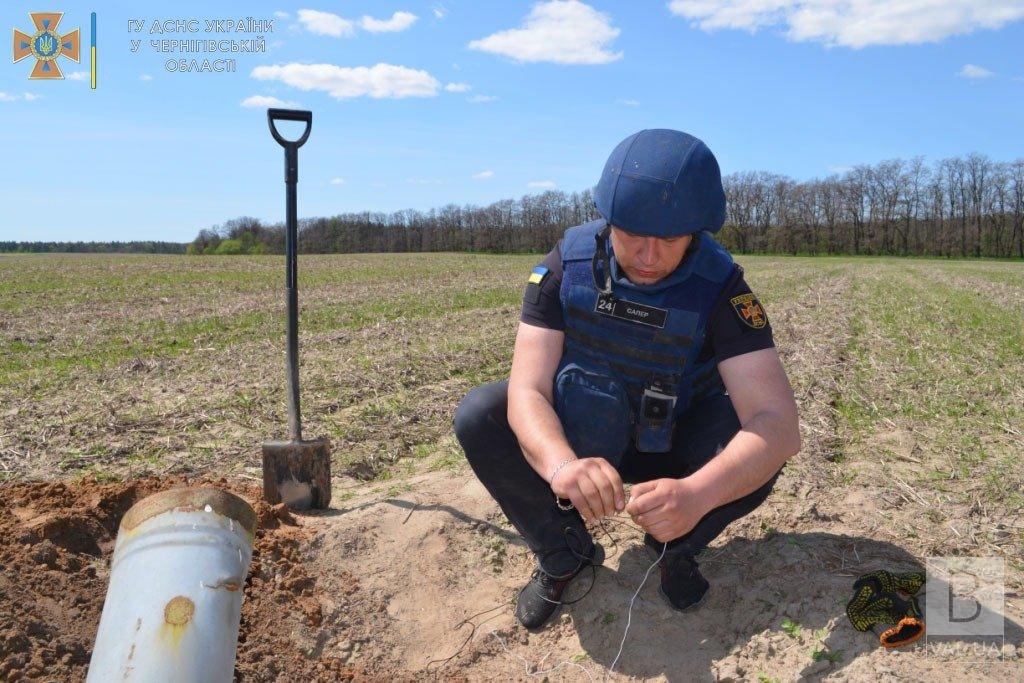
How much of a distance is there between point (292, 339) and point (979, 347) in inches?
314

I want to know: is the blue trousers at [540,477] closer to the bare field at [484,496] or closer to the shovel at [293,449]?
the bare field at [484,496]

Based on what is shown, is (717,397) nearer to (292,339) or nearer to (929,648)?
Answer: (929,648)

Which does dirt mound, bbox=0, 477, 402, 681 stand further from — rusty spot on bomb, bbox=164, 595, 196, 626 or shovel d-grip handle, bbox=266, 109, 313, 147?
shovel d-grip handle, bbox=266, 109, 313, 147

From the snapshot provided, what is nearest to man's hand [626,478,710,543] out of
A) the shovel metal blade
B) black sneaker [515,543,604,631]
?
black sneaker [515,543,604,631]

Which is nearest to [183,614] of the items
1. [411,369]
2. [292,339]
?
[292,339]

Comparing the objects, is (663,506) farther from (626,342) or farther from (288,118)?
(288,118)

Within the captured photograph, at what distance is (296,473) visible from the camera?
3.49 meters

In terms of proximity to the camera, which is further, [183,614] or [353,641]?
[353,641]

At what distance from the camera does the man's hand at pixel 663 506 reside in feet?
6.41

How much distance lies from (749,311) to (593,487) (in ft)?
2.88

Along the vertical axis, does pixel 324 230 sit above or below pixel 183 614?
above

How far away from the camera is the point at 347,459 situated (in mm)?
4496

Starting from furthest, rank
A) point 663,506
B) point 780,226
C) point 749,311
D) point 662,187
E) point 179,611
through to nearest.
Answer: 1. point 780,226
2. point 749,311
3. point 662,187
4. point 179,611
5. point 663,506

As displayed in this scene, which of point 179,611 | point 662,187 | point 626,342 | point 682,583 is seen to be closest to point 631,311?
point 626,342
